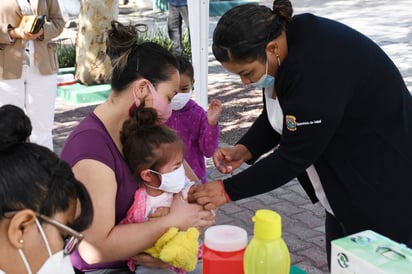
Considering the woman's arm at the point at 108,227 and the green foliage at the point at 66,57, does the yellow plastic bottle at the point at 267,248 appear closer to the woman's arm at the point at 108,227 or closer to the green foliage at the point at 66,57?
the woman's arm at the point at 108,227

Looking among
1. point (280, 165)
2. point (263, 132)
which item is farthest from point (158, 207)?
point (263, 132)

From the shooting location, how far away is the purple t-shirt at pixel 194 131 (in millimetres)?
3094

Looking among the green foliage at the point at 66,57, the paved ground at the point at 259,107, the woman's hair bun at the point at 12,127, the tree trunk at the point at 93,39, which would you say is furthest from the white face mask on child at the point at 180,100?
the green foliage at the point at 66,57

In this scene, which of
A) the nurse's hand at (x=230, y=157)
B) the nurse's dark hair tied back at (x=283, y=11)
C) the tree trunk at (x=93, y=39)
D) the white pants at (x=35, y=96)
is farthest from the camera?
the tree trunk at (x=93, y=39)

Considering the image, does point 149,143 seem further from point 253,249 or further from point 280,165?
point 253,249

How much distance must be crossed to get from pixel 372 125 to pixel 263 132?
556mm

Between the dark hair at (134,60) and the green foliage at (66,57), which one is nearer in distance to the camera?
the dark hair at (134,60)

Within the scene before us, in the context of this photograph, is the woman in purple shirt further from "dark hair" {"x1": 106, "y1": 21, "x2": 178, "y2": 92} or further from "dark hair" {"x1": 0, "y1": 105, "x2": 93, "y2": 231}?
"dark hair" {"x1": 0, "y1": 105, "x2": 93, "y2": 231}

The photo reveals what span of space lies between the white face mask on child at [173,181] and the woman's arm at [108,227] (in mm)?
144

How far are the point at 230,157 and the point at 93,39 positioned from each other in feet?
18.0

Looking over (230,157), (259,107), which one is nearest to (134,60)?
(230,157)

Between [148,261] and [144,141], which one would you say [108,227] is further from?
[144,141]

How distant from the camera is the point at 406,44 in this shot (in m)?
9.28

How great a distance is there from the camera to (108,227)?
5.93 feet
